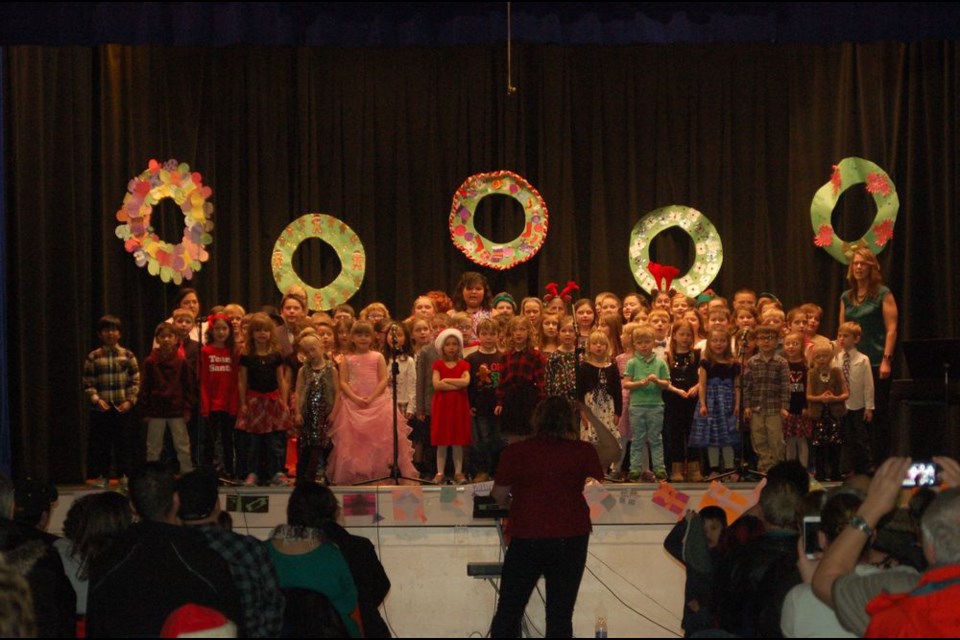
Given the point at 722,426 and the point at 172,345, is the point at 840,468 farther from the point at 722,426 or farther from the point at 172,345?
the point at 172,345

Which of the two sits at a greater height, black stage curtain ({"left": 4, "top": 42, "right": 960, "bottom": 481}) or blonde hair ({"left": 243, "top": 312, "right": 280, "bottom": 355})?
black stage curtain ({"left": 4, "top": 42, "right": 960, "bottom": 481})

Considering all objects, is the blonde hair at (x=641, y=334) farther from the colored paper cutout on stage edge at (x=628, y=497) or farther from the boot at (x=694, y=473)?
A: the colored paper cutout on stage edge at (x=628, y=497)

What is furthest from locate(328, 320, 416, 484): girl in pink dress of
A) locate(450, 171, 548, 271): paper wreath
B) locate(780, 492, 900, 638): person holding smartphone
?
locate(780, 492, 900, 638): person holding smartphone

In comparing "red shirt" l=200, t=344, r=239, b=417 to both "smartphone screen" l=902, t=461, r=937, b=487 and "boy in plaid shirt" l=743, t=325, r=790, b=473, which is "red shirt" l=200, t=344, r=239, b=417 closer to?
"boy in plaid shirt" l=743, t=325, r=790, b=473

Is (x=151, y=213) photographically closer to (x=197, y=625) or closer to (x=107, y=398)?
(x=107, y=398)

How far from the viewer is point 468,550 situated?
805cm

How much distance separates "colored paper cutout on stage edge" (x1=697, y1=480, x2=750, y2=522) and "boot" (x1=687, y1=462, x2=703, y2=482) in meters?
0.68

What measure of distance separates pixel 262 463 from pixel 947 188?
6.78 m

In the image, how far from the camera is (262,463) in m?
8.95

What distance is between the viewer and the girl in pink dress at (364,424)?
28.6ft

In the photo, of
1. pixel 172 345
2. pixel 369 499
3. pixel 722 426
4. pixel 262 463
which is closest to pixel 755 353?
pixel 722 426

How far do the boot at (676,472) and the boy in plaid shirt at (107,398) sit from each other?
4.12 metres

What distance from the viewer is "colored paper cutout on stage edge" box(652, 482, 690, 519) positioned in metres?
8.09

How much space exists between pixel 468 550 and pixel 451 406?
3.66 feet
